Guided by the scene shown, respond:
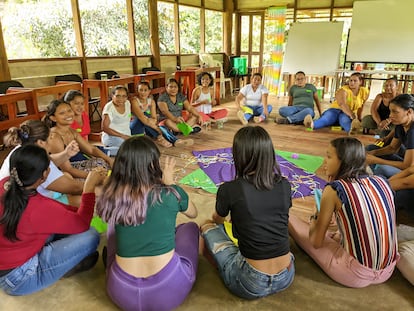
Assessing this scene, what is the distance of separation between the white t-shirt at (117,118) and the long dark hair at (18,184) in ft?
7.23

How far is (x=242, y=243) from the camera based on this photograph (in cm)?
148

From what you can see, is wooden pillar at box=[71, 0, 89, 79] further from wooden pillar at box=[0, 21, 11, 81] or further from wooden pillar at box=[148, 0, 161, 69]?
wooden pillar at box=[148, 0, 161, 69]

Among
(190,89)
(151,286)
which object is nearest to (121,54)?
(190,89)

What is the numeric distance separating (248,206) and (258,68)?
8.88m

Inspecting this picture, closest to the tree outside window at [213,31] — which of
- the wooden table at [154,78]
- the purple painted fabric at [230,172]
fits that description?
the wooden table at [154,78]

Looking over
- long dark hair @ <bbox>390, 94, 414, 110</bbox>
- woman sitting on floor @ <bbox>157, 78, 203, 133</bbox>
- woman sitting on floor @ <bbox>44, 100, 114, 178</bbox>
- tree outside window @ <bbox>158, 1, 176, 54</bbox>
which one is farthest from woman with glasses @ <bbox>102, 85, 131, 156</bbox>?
tree outside window @ <bbox>158, 1, 176, 54</bbox>

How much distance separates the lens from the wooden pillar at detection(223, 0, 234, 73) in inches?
356

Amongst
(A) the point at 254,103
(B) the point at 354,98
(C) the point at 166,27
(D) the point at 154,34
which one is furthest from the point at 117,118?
(C) the point at 166,27

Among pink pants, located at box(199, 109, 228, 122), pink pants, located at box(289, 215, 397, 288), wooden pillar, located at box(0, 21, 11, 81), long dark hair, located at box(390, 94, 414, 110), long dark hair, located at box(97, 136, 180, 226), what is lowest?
pink pants, located at box(289, 215, 397, 288)

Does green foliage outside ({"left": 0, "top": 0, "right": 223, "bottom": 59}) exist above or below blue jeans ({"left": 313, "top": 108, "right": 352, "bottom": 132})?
above

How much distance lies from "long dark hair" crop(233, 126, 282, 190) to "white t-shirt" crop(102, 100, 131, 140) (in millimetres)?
2411

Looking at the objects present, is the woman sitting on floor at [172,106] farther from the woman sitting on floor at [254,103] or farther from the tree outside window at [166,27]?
the tree outside window at [166,27]

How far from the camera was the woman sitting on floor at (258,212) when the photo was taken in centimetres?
141

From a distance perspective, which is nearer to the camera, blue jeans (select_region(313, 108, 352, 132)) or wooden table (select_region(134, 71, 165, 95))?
blue jeans (select_region(313, 108, 352, 132))
